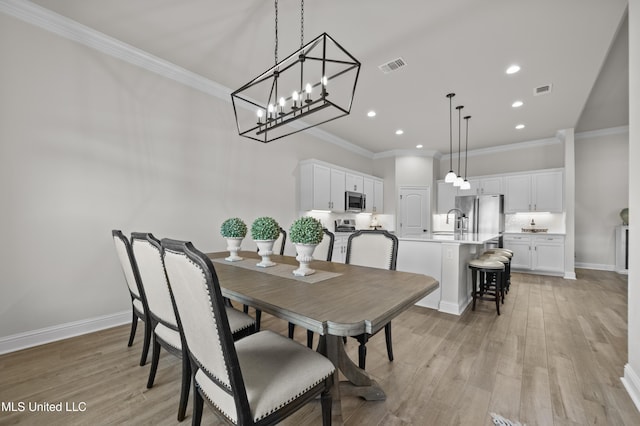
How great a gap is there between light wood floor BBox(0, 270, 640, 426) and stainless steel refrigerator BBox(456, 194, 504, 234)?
3.06 metres

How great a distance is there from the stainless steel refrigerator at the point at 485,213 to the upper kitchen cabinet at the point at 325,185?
248 centimetres

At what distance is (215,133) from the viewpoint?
3668 millimetres

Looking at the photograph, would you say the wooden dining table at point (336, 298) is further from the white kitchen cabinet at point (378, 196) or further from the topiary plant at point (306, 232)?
the white kitchen cabinet at point (378, 196)

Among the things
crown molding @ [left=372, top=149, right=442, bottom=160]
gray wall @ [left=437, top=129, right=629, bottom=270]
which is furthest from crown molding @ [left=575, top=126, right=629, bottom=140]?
crown molding @ [left=372, top=149, right=442, bottom=160]

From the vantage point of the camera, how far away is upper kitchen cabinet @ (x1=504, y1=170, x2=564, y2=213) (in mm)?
5566

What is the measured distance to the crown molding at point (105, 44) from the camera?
7.62 ft

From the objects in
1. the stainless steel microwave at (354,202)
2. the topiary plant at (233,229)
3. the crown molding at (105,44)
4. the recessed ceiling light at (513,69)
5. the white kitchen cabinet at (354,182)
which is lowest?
the topiary plant at (233,229)

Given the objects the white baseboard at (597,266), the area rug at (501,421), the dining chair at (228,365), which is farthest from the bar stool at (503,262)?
the white baseboard at (597,266)

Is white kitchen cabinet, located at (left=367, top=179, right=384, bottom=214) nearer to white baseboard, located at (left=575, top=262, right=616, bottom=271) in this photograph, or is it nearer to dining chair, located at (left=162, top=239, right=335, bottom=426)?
white baseboard, located at (left=575, top=262, right=616, bottom=271)

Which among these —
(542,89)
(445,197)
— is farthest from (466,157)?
(542,89)

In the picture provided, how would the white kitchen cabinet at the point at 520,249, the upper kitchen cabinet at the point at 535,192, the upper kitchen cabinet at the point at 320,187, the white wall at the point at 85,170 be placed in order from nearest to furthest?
the white wall at the point at 85,170 → the upper kitchen cabinet at the point at 320,187 → the upper kitchen cabinet at the point at 535,192 → the white kitchen cabinet at the point at 520,249

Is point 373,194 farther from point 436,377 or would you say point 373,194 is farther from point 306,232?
point 306,232

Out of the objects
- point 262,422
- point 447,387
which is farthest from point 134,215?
point 447,387

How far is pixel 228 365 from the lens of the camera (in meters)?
0.93
